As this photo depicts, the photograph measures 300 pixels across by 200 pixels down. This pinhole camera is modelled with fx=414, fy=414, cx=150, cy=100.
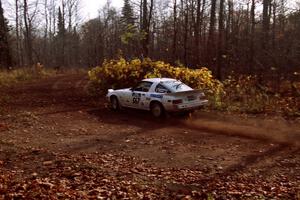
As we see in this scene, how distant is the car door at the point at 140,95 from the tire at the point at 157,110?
0.40m

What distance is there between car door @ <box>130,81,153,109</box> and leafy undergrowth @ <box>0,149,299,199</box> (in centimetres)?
661

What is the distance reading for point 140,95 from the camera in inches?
648

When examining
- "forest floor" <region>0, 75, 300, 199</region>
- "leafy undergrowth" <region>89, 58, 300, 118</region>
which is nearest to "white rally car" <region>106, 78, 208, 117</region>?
"forest floor" <region>0, 75, 300, 199</region>

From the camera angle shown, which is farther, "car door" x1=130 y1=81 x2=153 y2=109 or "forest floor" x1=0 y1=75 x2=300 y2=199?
"car door" x1=130 y1=81 x2=153 y2=109

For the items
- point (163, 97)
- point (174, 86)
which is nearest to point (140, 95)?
point (163, 97)

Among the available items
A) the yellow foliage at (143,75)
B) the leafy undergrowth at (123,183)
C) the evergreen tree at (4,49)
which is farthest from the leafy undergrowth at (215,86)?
the evergreen tree at (4,49)

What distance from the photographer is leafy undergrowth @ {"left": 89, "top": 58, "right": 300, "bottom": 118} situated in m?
17.4

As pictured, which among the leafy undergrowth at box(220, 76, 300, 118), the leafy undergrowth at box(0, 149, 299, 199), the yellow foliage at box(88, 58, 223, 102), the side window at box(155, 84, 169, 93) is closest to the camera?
the leafy undergrowth at box(0, 149, 299, 199)

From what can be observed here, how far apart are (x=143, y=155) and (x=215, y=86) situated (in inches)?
392

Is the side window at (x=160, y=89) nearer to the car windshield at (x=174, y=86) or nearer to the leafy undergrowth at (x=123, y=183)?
the car windshield at (x=174, y=86)

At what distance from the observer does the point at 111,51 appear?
201 ft

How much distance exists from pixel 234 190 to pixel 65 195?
3.18 metres

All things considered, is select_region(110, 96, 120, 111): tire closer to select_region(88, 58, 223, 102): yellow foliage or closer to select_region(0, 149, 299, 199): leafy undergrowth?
select_region(88, 58, 223, 102): yellow foliage

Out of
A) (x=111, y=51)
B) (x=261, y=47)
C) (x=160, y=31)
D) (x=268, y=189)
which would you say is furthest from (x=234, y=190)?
(x=111, y=51)
